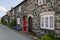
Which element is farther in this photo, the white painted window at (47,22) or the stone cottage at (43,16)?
the white painted window at (47,22)

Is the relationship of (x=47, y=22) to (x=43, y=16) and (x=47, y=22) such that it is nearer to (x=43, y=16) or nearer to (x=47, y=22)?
(x=47, y=22)

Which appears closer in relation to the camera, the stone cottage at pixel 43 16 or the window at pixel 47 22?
the stone cottage at pixel 43 16

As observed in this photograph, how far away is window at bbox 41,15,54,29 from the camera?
69.1 ft

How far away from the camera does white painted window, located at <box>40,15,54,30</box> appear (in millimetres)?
20984

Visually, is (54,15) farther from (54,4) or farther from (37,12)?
(37,12)

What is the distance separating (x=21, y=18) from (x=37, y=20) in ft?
30.0

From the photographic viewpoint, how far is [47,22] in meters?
22.1

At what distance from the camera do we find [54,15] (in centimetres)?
2050

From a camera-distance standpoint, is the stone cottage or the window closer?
the stone cottage

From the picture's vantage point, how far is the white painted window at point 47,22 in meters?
21.0

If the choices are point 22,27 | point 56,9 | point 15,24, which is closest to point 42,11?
point 56,9

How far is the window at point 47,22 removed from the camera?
69.1 feet

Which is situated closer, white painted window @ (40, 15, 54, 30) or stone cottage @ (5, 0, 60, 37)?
stone cottage @ (5, 0, 60, 37)

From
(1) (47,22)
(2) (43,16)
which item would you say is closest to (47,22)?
(1) (47,22)
